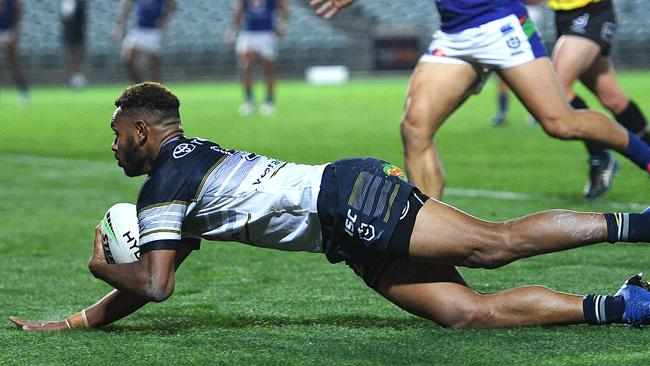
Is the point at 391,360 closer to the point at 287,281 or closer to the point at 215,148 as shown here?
the point at 215,148

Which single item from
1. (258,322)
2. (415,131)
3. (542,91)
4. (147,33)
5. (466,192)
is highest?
(542,91)

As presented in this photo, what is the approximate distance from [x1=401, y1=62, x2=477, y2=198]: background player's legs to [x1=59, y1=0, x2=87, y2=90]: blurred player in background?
26.4 m

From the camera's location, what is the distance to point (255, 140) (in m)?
14.7

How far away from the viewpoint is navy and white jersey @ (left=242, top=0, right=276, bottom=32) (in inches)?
869

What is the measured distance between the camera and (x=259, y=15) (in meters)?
22.2

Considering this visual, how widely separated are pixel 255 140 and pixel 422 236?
34.3 ft

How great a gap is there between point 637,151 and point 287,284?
2389 mm

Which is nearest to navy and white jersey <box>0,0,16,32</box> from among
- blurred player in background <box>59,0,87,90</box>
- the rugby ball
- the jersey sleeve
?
blurred player in background <box>59,0,87,90</box>

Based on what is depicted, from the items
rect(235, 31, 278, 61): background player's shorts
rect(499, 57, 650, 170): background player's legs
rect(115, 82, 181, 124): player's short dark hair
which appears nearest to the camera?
rect(115, 82, 181, 124): player's short dark hair

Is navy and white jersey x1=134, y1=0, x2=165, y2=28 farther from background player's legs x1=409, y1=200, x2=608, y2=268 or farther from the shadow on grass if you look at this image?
background player's legs x1=409, y1=200, x2=608, y2=268

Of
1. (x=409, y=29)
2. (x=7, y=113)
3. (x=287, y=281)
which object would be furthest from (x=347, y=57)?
(x=287, y=281)

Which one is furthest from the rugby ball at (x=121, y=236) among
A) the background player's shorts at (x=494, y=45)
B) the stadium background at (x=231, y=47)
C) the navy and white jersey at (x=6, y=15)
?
the stadium background at (x=231, y=47)

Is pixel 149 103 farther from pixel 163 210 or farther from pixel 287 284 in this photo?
pixel 287 284

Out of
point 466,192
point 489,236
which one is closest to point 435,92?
point 489,236
